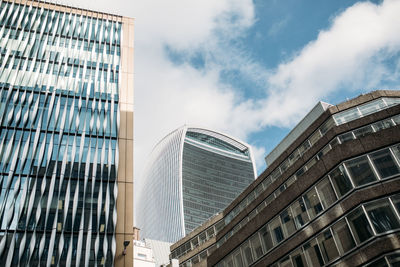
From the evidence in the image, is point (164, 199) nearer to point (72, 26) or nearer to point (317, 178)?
point (72, 26)

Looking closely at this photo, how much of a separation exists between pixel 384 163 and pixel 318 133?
924 cm

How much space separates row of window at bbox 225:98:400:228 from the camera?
94.8 ft

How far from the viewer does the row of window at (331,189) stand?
22344 mm

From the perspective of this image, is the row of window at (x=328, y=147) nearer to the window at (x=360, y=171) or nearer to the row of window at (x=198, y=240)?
the row of window at (x=198, y=240)

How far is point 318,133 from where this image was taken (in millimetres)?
31391

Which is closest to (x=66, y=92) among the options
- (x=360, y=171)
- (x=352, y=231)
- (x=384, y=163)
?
(x=360, y=171)

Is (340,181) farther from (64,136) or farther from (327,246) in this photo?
(64,136)

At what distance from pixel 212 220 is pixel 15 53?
1309 inches

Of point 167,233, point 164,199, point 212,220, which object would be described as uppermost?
point 164,199

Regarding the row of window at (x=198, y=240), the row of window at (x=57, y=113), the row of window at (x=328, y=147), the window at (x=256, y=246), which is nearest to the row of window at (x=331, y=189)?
the window at (x=256, y=246)

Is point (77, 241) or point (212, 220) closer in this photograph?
point (77, 241)

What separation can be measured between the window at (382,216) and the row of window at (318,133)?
30.3 feet

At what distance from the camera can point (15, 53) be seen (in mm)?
48000

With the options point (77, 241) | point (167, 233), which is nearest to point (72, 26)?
point (77, 241)
